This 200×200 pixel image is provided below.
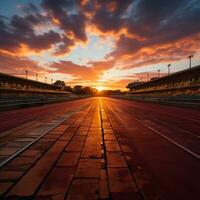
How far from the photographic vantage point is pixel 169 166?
4480mm

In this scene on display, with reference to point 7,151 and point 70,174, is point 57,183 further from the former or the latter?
point 7,151

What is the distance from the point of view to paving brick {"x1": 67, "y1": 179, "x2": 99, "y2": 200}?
312 cm

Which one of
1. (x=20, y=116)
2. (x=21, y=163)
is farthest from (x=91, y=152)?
(x=20, y=116)

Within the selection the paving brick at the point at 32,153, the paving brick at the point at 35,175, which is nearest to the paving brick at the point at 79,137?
the paving brick at the point at 35,175

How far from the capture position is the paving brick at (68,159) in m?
4.57

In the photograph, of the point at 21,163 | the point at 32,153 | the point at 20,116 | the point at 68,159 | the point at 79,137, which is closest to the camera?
the point at 21,163

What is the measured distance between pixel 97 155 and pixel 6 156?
7.59 ft

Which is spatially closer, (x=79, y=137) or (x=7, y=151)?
(x=7, y=151)

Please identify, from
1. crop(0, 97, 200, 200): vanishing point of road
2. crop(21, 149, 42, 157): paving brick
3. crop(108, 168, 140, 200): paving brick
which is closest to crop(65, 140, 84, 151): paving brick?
crop(0, 97, 200, 200): vanishing point of road

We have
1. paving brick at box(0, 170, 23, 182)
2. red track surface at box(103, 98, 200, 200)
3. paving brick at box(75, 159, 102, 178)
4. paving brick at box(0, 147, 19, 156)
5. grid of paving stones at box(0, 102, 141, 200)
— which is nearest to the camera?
grid of paving stones at box(0, 102, 141, 200)

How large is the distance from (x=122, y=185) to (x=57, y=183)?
1171mm

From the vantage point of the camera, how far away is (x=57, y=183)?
359cm

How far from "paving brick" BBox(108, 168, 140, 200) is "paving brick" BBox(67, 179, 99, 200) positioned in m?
0.28

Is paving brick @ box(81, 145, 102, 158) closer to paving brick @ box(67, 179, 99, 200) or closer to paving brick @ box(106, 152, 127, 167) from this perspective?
paving brick @ box(106, 152, 127, 167)
